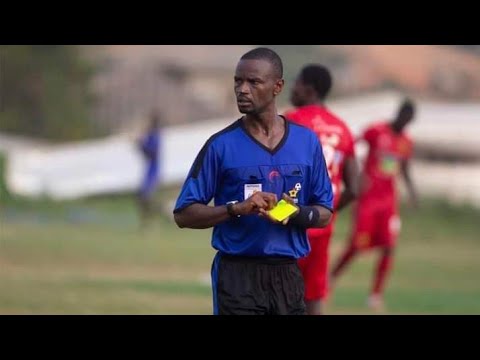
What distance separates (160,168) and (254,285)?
19.1m

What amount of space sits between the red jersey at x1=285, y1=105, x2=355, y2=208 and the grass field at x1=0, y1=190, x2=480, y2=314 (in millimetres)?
3599

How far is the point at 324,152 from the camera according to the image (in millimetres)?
9352

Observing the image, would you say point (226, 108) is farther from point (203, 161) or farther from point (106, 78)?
point (203, 161)

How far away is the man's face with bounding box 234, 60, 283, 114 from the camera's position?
6.87 metres

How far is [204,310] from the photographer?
1290cm

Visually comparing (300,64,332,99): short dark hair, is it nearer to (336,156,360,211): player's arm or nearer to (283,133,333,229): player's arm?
(336,156,360,211): player's arm

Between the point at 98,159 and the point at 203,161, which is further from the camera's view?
the point at 98,159

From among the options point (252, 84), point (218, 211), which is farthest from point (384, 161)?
point (218, 211)

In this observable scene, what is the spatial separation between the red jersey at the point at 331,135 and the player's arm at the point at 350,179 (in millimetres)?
33

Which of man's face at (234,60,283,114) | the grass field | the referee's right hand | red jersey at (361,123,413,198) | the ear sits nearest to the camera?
the referee's right hand

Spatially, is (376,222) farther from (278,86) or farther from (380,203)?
(278,86)

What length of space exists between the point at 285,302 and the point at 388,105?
21.0 m

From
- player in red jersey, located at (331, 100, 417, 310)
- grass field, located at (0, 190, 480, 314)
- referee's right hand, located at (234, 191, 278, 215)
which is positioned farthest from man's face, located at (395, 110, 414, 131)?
referee's right hand, located at (234, 191, 278, 215)
